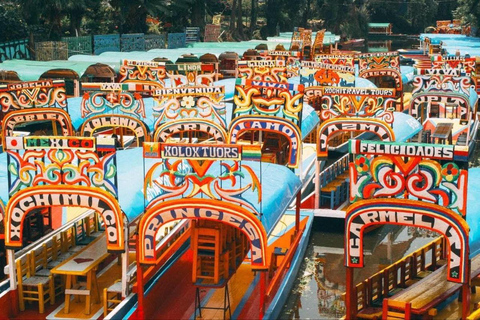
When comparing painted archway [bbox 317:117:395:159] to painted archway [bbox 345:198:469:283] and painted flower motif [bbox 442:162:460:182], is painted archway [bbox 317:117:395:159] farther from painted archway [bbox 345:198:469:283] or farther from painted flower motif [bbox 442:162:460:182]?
painted flower motif [bbox 442:162:460:182]

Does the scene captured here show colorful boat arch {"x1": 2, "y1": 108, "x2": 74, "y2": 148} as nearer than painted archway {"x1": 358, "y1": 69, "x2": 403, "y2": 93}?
→ Yes

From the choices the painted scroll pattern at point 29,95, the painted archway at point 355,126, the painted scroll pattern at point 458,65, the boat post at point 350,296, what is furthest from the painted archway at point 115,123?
the painted scroll pattern at point 458,65

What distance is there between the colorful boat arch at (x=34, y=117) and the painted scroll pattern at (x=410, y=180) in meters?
11.5

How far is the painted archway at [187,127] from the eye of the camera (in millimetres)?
19250

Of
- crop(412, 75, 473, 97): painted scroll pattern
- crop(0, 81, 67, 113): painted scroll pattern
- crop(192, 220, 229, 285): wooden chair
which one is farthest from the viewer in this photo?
crop(412, 75, 473, 97): painted scroll pattern

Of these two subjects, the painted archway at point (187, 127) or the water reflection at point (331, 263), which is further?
the painted archway at point (187, 127)

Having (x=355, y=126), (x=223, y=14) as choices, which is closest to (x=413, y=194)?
(x=355, y=126)

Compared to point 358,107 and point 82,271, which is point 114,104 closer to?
point 358,107

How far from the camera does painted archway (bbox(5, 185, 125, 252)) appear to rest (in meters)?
12.5

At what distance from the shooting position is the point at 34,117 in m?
21.1

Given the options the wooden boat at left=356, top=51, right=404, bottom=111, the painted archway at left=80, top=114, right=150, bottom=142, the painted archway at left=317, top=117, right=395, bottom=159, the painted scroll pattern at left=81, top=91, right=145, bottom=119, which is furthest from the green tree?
the painted archway at left=317, top=117, right=395, bottom=159

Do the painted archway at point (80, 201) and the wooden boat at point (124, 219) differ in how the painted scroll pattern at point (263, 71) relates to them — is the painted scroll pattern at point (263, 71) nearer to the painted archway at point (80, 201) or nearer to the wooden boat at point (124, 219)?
the wooden boat at point (124, 219)

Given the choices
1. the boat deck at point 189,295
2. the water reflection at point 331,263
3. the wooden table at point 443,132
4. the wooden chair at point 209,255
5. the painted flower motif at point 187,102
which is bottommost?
the water reflection at point 331,263

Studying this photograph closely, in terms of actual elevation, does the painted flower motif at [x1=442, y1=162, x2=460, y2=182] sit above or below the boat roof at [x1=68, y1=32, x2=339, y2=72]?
above
